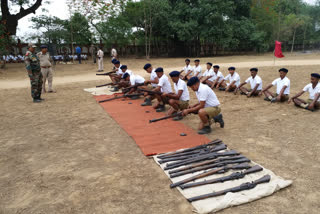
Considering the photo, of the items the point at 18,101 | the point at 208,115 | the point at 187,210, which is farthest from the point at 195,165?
the point at 18,101

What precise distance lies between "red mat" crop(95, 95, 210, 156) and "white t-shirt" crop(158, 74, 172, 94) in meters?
0.64

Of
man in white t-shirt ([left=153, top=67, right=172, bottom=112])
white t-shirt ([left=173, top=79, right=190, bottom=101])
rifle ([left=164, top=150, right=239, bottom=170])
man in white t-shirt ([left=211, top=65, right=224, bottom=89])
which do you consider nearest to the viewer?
rifle ([left=164, top=150, right=239, bottom=170])

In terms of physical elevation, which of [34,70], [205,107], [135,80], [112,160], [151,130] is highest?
[34,70]

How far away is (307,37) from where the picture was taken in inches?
1398

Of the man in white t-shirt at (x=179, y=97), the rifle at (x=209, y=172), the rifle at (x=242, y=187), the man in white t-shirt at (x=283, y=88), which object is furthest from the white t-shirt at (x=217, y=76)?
the rifle at (x=242, y=187)

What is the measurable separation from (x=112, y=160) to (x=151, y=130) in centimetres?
140

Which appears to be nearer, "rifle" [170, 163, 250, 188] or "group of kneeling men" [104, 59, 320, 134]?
"rifle" [170, 163, 250, 188]

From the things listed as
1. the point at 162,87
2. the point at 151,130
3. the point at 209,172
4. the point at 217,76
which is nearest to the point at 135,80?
the point at 162,87

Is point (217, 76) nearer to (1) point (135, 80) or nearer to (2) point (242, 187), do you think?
(1) point (135, 80)

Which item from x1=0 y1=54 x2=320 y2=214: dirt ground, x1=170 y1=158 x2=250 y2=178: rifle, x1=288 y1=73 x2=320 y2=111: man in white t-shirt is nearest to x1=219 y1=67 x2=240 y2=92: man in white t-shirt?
x1=0 y1=54 x2=320 y2=214: dirt ground

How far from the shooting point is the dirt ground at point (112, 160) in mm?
2688

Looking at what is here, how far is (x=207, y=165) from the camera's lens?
3.38m

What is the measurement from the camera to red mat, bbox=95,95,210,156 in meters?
4.17

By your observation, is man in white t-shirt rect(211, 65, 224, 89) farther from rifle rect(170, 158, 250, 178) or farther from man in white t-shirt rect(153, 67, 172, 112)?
rifle rect(170, 158, 250, 178)
